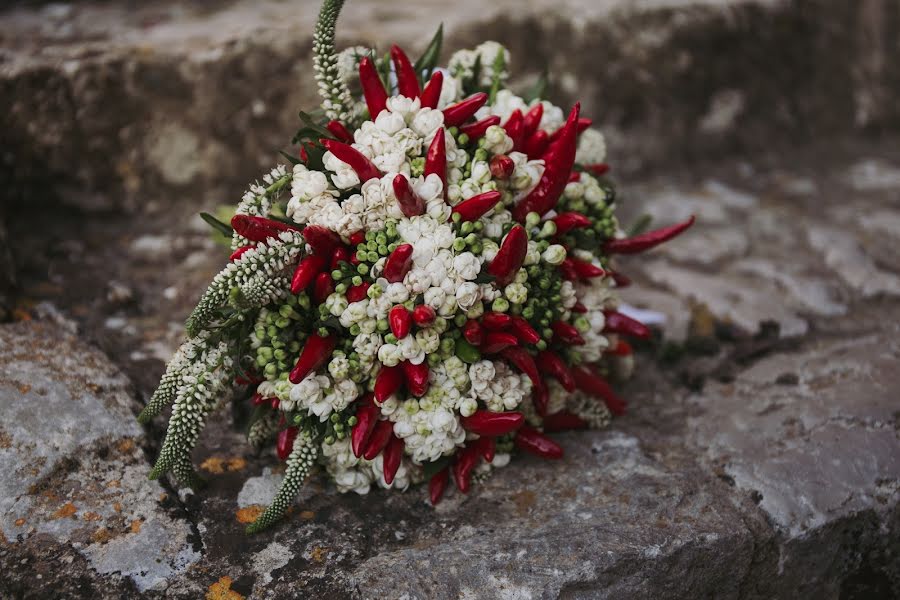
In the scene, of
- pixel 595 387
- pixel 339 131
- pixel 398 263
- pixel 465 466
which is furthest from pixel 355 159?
pixel 595 387

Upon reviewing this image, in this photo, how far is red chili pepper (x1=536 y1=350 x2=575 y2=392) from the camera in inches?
75.9

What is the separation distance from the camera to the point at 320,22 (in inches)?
69.3

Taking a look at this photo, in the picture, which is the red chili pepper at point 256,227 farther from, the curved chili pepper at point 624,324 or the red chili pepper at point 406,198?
the curved chili pepper at point 624,324

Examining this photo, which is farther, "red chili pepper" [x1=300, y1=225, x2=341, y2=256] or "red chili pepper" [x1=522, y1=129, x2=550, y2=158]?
"red chili pepper" [x1=522, y1=129, x2=550, y2=158]

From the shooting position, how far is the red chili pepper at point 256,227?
1.72 metres

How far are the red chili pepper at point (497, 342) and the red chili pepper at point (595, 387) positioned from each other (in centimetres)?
34

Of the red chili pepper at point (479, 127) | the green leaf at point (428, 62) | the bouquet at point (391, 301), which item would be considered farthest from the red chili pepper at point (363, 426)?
the green leaf at point (428, 62)

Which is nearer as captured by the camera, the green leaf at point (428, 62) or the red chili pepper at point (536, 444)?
the red chili pepper at point (536, 444)

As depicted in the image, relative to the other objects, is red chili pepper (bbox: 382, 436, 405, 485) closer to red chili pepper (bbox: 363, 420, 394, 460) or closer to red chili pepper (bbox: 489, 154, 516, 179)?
red chili pepper (bbox: 363, 420, 394, 460)

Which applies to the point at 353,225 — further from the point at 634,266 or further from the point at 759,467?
the point at 634,266

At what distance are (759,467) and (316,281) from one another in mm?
1188

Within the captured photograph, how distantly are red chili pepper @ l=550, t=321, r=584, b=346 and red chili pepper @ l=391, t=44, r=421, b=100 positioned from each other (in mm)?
654

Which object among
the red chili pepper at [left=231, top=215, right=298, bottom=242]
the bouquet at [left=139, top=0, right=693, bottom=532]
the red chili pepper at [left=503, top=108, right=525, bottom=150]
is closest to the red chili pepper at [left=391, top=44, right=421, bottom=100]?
the bouquet at [left=139, top=0, right=693, bottom=532]

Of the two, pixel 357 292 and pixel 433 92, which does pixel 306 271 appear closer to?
pixel 357 292
